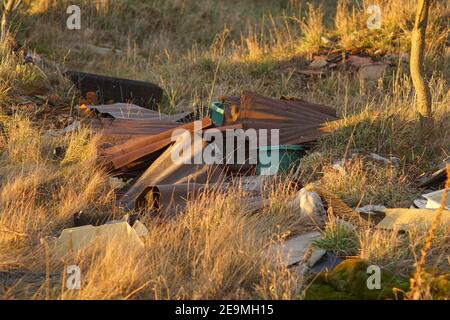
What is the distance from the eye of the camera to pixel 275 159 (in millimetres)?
5641

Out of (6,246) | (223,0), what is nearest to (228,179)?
(6,246)

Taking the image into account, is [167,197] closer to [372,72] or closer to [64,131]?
[64,131]

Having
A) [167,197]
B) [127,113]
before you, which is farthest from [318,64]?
[167,197]

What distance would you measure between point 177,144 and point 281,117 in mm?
1077

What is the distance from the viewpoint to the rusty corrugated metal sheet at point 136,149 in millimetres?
5766

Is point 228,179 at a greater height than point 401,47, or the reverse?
point 401,47

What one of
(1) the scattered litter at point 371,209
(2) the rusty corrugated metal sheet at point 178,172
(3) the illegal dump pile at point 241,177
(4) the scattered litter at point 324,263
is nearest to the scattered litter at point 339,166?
(3) the illegal dump pile at point 241,177

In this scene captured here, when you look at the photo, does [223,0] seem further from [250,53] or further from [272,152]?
[272,152]

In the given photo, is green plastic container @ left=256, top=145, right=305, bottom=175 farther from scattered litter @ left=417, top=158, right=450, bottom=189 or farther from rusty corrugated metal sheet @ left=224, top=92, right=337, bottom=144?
scattered litter @ left=417, top=158, right=450, bottom=189

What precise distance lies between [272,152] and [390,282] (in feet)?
7.32

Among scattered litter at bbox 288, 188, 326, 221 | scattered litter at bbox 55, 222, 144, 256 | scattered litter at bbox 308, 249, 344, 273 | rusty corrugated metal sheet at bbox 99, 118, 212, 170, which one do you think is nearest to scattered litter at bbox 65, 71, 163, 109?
rusty corrugated metal sheet at bbox 99, 118, 212, 170

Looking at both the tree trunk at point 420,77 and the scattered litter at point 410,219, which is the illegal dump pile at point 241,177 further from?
the tree trunk at point 420,77

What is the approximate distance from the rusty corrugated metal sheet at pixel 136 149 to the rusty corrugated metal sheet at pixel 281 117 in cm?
43
